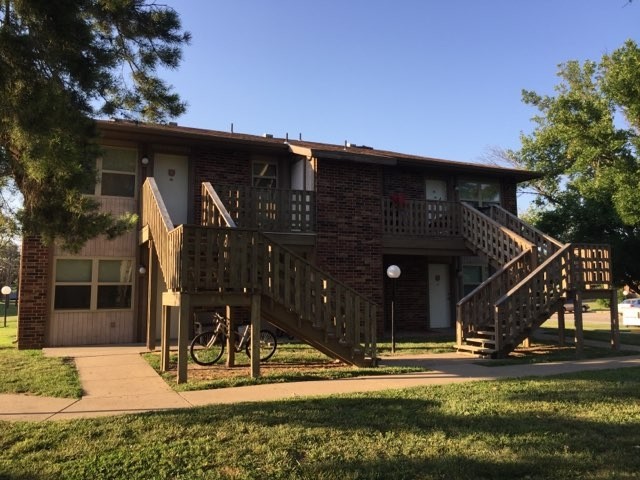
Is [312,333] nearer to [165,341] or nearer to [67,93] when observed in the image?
[165,341]

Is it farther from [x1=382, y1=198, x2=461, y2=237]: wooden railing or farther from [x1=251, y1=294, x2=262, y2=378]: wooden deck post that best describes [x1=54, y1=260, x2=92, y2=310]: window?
[x1=382, y1=198, x2=461, y2=237]: wooden railing

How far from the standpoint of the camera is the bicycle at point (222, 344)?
34.7 ft

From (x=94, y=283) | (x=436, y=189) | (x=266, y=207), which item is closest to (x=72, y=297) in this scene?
(x=94, y=283)

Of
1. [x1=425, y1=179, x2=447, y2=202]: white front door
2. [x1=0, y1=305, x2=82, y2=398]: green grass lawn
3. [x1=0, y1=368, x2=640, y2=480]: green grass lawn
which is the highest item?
[x1=425, y1=179, x2=447, y2=202]: white front door

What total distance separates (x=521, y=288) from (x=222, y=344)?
6564 millimetres

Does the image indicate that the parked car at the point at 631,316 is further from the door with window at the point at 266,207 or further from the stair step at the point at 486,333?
the door with window at the point at 266,207

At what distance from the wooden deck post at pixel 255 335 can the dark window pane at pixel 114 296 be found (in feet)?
21.1

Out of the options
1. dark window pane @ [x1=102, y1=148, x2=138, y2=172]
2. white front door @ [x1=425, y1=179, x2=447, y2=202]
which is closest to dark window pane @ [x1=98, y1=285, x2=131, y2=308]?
dark window pane @ [x1=102, y1=148, x2=138, y2=172]

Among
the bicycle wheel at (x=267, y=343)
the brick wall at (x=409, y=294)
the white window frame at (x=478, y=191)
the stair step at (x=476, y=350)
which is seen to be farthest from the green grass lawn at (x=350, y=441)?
the white window frame at (x=478, y=191)

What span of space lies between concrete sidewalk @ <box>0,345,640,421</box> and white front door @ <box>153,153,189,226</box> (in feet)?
13.7

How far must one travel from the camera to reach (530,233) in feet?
50.1

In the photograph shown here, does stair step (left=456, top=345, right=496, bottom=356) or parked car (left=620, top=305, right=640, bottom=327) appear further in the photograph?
parked car (left=620, top=305, right=640, bottom=327)

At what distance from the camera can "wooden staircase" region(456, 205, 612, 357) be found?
39.2 ft

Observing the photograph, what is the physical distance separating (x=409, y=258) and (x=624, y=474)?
43.6ft
